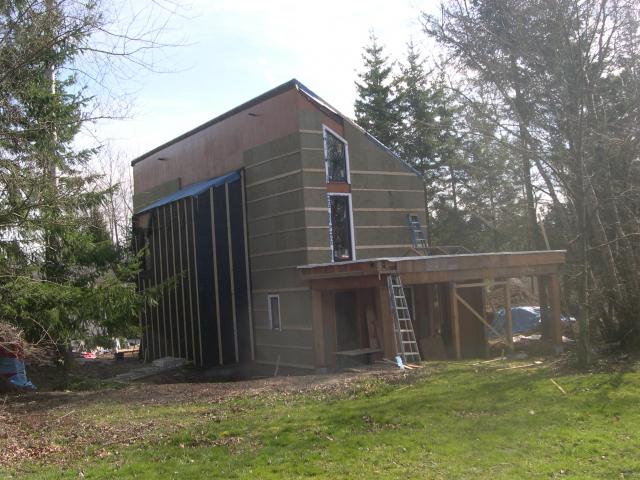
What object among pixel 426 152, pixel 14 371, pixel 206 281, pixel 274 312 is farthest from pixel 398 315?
pixel 426 152

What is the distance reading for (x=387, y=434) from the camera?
823cm

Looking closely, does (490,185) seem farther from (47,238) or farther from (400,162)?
(47,238)

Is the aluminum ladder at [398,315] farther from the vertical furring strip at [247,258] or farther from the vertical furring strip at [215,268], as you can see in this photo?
the vertical furring strip at [215,268]

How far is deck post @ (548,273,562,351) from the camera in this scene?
17.8m

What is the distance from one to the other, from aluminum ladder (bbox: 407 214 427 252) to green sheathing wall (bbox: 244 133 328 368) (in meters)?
3.54

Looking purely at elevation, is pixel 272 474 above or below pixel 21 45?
below

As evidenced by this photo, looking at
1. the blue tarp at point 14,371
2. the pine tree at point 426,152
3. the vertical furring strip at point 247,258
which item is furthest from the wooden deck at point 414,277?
the pine tree at point 426,152

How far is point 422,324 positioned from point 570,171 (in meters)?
7.73

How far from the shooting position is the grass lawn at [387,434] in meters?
6.93

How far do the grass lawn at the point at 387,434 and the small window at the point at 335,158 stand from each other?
30.5ft

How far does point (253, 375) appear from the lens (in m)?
19.9

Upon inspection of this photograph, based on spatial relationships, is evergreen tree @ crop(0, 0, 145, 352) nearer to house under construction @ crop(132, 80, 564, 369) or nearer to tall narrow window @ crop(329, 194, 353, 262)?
house under construction @ crop(132, 80, 564, 369)

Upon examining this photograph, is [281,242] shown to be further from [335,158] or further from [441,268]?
Result: [441,268]

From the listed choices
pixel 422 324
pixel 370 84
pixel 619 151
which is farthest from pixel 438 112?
pixel 619 151
